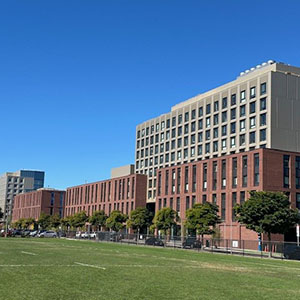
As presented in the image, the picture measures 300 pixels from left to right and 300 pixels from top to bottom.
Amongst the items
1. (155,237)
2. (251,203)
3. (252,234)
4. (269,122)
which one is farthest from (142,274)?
(269,122)

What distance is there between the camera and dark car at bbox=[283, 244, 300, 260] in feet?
154

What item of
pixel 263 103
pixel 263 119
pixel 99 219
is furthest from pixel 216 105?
pixel 99 219

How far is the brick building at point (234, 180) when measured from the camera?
3255 inches

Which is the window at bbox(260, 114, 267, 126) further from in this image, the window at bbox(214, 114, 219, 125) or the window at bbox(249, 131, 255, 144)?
the window at bbox(214, 114, 219, 125)

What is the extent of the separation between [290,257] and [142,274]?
29.6 m

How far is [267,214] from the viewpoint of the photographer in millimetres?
61906

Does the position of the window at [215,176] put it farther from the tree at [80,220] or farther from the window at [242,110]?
the tree at [80,220]

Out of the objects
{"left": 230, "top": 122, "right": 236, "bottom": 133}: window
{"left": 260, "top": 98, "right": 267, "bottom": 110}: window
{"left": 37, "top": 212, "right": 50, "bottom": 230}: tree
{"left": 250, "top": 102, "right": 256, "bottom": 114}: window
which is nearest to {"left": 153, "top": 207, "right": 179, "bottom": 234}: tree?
{"left": 230, "top": 122, "right": 236, "bottom": 133}: window

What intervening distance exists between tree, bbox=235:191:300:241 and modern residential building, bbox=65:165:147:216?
65388 mm

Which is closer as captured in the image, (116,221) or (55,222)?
(116,221)

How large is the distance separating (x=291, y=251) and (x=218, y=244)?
20.5 meters

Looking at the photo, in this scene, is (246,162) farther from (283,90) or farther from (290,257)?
(290,257)

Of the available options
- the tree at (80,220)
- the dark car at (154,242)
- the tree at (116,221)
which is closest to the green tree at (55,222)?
the tree at (80,220)

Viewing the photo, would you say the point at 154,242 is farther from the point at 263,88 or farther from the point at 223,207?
the point at 263,88
